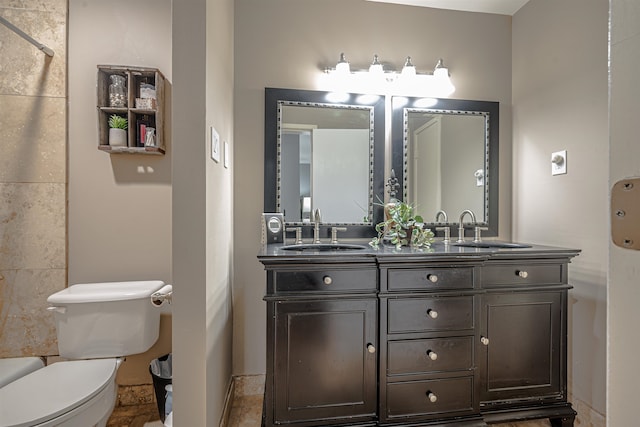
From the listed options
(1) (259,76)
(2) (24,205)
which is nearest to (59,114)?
(2) (24,205)

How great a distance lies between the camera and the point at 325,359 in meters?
1.45

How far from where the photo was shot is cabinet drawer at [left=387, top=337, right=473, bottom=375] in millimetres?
1472

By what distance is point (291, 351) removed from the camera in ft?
4.68

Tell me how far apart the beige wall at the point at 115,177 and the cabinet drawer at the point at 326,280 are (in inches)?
34.8

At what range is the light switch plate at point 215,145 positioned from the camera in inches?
52.0

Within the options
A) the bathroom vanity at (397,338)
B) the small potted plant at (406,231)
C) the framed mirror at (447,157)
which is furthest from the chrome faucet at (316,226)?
the framed mirror at (447,157)

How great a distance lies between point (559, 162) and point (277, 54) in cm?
181

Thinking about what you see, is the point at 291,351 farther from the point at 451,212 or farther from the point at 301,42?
the point at 301,42

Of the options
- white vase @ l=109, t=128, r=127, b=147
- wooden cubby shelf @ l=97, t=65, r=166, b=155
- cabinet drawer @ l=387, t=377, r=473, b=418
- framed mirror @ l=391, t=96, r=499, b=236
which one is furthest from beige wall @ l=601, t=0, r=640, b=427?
white vase @ l=109, t=128, r=127, b=147

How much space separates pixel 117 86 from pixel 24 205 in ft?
2.81

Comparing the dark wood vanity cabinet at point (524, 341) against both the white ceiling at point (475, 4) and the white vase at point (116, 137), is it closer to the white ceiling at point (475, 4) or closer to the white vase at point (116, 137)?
the white ceiling at point (475, 4)

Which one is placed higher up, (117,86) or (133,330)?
(117,86)

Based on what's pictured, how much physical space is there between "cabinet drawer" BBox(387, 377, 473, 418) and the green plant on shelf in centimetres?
198

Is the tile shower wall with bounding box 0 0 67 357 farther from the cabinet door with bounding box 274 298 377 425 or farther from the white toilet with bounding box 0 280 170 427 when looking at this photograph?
the cabinet door with bounding box 274 298 377 425
